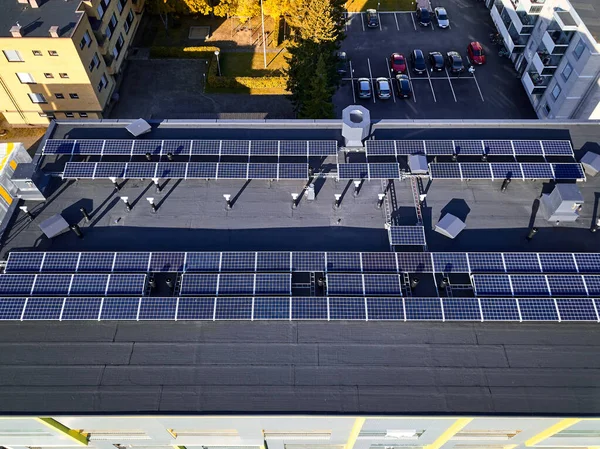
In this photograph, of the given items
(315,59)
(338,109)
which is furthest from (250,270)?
(338,109)

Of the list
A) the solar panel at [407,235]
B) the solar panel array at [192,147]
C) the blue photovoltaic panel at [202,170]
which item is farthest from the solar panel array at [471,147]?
the blue photovoltaic panel at [202,170]

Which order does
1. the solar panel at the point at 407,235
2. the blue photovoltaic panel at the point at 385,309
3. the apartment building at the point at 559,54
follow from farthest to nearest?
1. the apartment building at the point at 559,54
2. the solar panel at the point at 407,235
3. the blue photovoltaic panel at the point at 385,309

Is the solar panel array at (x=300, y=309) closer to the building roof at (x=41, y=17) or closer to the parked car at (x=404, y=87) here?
the building roof at (x=41, y=17)

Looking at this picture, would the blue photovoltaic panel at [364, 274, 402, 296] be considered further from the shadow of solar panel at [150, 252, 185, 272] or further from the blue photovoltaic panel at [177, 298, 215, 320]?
the shadow of solar panel at [150, 252, 185, 272]

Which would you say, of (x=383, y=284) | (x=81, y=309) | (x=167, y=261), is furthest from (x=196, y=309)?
(x=383, y=284)

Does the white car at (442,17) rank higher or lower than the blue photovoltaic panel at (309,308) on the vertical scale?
lower

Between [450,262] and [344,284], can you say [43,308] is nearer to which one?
[344,284]
